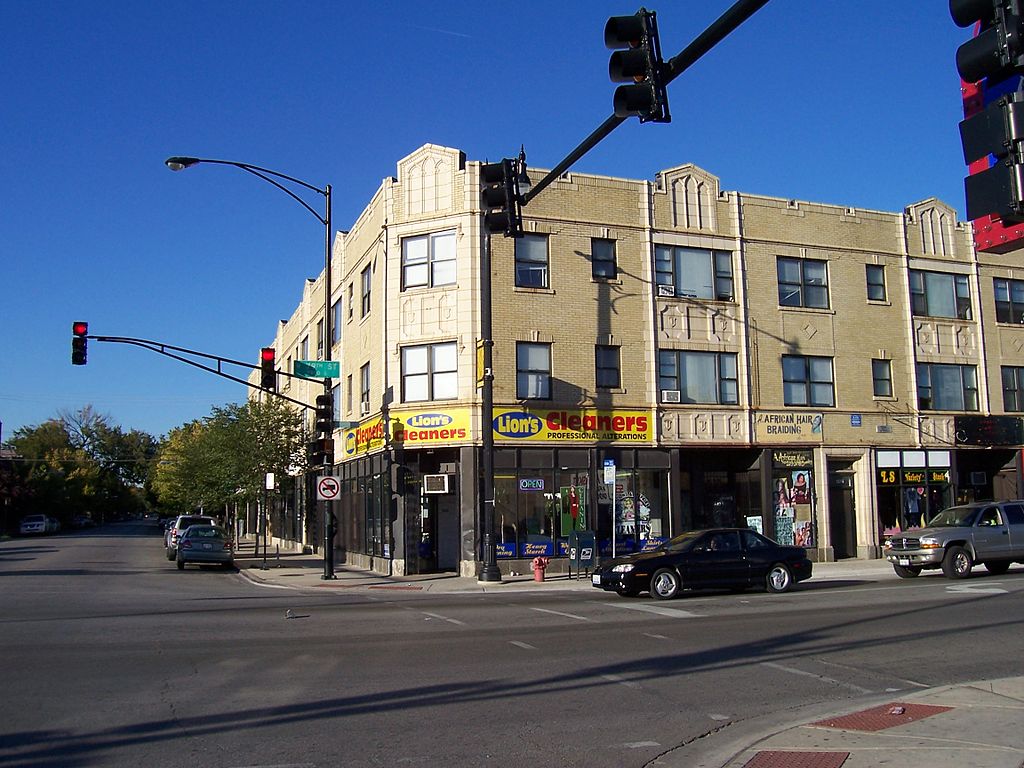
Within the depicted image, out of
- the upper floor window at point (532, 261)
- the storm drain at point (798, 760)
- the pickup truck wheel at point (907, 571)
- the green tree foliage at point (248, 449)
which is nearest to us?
the storm drain at point (798, 760)

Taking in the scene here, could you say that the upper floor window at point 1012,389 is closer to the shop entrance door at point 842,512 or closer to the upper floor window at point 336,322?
the shop entrance door at point 842,512

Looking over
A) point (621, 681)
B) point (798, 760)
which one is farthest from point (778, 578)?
point (798, 760)

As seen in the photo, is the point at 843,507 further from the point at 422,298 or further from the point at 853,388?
the point at 422,298

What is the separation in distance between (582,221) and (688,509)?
942cm

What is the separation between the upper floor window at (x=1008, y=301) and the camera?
114 ft

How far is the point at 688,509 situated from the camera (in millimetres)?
29906

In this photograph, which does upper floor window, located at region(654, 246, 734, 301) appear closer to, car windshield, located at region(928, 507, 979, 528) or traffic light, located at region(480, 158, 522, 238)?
car windshield, located at region(928, 507, 979, 528)

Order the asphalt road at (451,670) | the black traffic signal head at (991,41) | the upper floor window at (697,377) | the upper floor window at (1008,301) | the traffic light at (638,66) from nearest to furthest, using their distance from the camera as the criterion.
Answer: the black traffic signal head at (991,41)
the asphalt road at (451,670)
the traffic light at (638,66)
the upper floor window at (697,377)
the upper floor window at (1008,301)

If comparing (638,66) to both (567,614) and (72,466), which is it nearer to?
(567,614)

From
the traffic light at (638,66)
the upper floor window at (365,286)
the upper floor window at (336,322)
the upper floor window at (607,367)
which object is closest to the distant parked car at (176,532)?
the upper floor window at (336,322)

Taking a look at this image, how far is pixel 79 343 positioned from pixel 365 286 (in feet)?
34.4

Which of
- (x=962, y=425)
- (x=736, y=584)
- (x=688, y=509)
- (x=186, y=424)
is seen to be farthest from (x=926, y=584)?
(x=186, y=424)

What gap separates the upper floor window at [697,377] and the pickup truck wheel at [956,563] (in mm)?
8584

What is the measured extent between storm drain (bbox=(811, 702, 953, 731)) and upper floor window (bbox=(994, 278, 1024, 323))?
97.8ft
